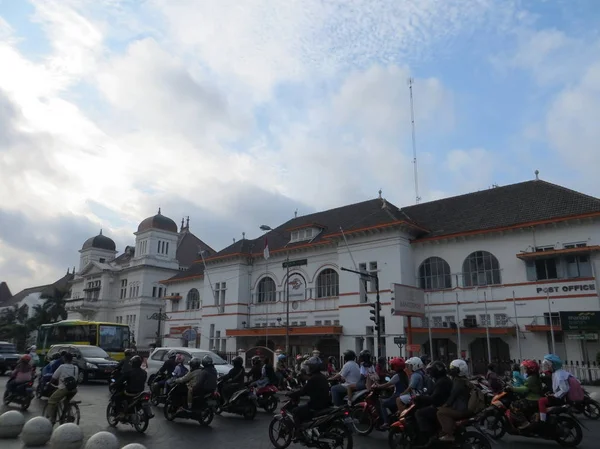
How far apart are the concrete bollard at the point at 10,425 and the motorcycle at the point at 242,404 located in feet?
15.8

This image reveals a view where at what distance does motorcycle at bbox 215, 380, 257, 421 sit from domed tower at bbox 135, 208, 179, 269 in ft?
149

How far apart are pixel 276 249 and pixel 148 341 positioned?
84.1 feet

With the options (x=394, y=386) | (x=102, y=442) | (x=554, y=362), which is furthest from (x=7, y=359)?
(x=554, y=362)

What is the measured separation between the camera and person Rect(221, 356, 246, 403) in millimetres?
13289

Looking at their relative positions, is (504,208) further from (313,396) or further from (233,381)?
(313,396)

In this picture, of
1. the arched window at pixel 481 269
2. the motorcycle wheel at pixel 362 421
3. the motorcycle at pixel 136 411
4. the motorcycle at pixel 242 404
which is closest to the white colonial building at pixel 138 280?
the arched window at pixel 481 269

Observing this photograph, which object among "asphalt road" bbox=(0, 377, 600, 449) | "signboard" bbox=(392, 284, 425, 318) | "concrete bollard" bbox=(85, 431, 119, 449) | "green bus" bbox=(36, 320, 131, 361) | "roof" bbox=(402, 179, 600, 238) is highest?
"roof" bbox=(402, 179, 600, 238)

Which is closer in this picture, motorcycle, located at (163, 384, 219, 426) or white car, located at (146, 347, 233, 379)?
motorcycle, located at (163, 384, 219, 426)

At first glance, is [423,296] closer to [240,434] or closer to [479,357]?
[479,357]

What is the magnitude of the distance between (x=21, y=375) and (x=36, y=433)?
5.64m

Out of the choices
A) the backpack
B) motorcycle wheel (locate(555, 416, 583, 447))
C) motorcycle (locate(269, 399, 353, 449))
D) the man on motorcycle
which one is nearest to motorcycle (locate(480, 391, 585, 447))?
motorcycle wheel (locate(555, 416, 583, 447))

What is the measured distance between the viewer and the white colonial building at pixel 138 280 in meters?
54.5

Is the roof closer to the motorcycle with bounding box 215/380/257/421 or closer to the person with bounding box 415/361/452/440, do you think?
the motorcycle with bounding box 215/380/257/421

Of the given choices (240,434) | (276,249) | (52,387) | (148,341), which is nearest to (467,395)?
(240,434)
